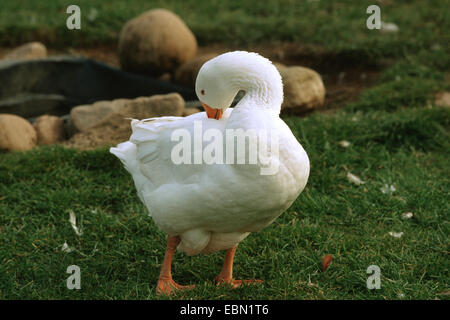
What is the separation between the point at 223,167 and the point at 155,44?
4466mm

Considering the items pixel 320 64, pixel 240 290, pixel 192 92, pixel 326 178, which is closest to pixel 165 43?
pixel 192 92

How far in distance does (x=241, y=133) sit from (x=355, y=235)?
5.35 feet

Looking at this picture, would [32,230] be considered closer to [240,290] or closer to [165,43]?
[240,290]

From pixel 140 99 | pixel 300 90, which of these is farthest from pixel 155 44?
pixel 300 90

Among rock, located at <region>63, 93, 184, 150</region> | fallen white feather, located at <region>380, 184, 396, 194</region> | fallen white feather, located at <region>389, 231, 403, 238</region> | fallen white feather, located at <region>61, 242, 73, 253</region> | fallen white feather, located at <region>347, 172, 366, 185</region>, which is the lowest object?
fallen white feather, located at <region>61, 242, 73, 253</region>

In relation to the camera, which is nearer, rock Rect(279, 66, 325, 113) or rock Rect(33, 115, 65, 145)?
rock Rect(33, 115, 65, 145)

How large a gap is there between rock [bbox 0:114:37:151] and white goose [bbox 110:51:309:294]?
8.06ft

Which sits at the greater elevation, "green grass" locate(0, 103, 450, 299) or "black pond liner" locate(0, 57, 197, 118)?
"black pond liner" locate(0, 57, 197, 118)

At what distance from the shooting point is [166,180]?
10.7 ft

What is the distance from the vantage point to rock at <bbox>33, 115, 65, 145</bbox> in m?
5.71

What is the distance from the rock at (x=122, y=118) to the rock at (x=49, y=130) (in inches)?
13.5

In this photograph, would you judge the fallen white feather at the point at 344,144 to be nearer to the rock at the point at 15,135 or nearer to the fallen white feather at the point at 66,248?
the fallen white feather at the point at 66,248

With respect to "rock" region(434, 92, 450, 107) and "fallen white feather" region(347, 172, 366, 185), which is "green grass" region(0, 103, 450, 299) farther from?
"rock" region(434, 92, 450, 107)

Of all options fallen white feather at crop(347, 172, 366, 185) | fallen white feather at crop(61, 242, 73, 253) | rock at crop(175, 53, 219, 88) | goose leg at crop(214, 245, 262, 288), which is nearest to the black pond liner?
rock at crop(175, 53, 219, 88)
